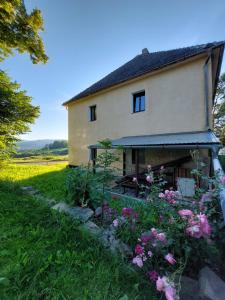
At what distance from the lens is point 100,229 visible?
3406 mm

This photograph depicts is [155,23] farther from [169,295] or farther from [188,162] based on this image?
[169,295]

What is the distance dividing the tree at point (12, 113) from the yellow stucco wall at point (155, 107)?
548cm

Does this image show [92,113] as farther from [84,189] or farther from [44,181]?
[84,189]

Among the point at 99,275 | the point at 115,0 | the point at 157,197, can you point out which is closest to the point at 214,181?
the point at 157,197

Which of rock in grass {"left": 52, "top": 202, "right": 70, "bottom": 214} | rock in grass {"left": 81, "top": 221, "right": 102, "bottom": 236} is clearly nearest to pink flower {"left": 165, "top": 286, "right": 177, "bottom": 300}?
rock in grass {"left": 81, "top": 221, "right": 102, "bottom": 236}

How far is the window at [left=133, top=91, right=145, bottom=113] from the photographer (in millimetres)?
11727

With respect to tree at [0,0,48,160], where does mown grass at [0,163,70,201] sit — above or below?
below

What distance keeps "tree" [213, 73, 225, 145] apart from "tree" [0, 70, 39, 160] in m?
28.9

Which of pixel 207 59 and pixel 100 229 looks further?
pixel 207 59

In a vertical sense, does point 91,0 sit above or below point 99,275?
above

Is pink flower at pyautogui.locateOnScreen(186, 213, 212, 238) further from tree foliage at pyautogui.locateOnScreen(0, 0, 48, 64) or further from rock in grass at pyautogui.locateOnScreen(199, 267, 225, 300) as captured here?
tree foliage at pyautogui.locateOnScreen(0, 0, 48, 64)

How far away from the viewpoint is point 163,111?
34.1ft

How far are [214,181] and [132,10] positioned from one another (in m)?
10.7

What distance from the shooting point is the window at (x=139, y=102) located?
11.7 m
